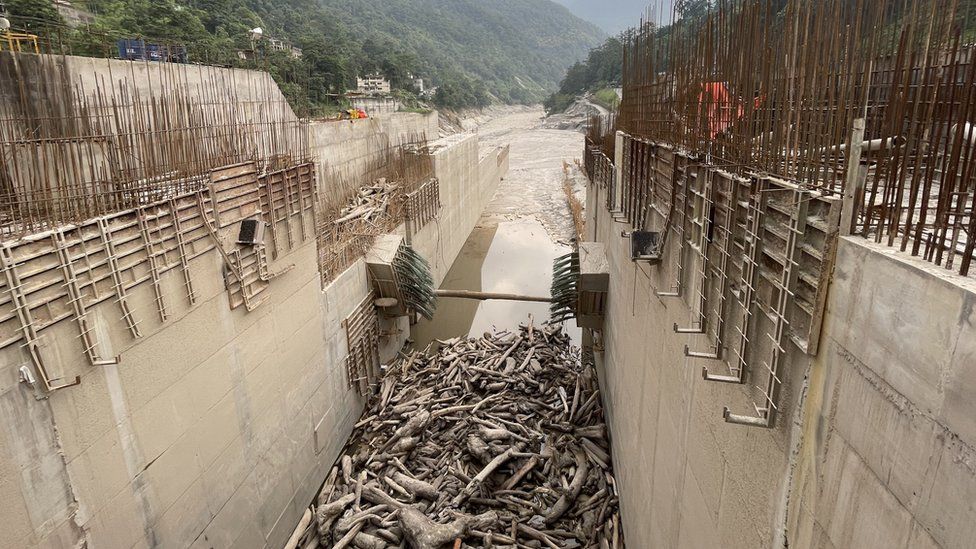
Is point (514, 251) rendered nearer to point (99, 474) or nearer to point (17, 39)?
point (17, 39)

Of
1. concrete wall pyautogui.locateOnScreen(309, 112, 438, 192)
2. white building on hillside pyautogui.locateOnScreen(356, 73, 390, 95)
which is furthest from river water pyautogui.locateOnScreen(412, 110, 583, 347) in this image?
white building on hillside pyautogui.locateOnScreen(356, 73, 390, 95)

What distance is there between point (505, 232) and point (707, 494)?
2667 centimetres

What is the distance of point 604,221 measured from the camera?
43.1 feet

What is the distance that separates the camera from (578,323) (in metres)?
12.8

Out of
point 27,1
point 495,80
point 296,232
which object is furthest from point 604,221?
point 495,80

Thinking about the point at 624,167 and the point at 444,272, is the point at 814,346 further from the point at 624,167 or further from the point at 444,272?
the point at 444,272

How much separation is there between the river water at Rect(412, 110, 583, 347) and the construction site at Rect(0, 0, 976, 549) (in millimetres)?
4158

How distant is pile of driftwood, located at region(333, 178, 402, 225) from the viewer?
14.2 meters

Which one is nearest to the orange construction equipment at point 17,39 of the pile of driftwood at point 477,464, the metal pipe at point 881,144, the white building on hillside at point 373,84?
the pile of driftwood at point 477,464

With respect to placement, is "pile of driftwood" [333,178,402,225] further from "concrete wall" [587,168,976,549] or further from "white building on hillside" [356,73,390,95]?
"white building on hillside" [356,73,390,95]

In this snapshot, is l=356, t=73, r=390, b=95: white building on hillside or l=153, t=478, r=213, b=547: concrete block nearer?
l=153, t=478, r=213, b=547: concrete block

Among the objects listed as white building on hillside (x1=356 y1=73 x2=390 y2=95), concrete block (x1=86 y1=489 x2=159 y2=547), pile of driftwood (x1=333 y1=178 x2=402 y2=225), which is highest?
white building on hillside (x1=356 y1=73 x2=390 y2=95)

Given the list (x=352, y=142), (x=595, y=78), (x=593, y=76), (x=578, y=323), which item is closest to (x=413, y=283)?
(x=578, y=323)

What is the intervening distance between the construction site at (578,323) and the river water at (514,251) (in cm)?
416
